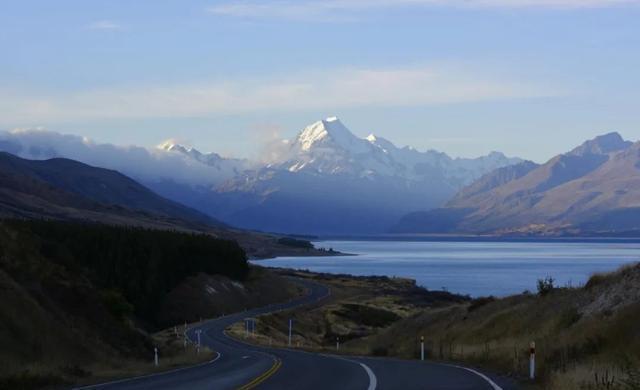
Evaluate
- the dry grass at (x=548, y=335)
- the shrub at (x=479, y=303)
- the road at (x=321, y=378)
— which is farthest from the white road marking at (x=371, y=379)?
the shrub at (x=479, y=303)

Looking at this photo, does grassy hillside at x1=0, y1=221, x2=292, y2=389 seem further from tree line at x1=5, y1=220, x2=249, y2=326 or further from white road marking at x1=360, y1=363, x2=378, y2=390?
tree line at x1=5, y1=220, x2=249, y2=326

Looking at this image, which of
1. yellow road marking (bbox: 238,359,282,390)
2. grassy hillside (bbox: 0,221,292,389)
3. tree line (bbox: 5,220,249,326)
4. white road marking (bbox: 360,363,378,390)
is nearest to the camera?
white road marking (bbox: 360,363,378,390)

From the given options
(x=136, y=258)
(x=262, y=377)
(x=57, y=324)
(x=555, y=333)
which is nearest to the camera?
(x=262, y=377)

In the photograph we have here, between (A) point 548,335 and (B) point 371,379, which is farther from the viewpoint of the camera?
(A) point 548,335

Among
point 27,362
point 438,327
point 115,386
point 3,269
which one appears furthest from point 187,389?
point 438,327

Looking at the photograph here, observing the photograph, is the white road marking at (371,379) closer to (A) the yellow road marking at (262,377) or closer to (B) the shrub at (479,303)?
(A) the yellow road marking at (262,377)

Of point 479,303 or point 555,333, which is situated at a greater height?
point 555,333

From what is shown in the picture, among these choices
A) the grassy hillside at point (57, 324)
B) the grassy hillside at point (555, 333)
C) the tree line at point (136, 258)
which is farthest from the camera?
the tree line at point (136, 258)

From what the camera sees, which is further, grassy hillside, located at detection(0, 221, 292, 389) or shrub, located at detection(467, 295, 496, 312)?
shrub, located at detection(467, 295, 496, 312)

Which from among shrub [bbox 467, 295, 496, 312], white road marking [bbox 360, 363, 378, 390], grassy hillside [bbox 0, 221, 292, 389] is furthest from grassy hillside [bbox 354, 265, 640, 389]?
grassy hillside [bbox 0, 221, 292, 389]

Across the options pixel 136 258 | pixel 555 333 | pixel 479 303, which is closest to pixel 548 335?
pixel 555 333

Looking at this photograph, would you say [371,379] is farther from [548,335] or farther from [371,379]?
[548,335]

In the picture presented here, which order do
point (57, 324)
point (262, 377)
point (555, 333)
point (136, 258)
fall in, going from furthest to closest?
point (136, 258)
point (57, 324)
point (555, 333)
point (262, 377)

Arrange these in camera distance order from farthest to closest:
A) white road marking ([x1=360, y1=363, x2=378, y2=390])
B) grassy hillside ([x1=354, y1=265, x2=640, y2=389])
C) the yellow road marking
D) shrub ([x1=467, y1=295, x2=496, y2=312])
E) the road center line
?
shrub ([x1=467, y1=295, x2=496, y2=312]) → the yellow road marking → white road marking ([x1=360, y1=363, x2=378, y2=390]) → the road center line → grassy hillside ([x1=354, y1=265, x2=640, y2=389])
